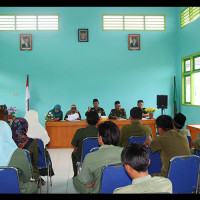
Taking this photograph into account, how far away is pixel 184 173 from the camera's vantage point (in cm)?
233

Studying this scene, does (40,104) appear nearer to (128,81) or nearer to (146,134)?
(128,81)

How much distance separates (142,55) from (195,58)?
6.20 feet

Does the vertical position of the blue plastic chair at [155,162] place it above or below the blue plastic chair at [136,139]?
below

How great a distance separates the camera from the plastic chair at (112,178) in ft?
6.69

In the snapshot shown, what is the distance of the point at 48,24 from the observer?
29.4 ft

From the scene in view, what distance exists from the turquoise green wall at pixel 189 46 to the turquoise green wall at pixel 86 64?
28cm

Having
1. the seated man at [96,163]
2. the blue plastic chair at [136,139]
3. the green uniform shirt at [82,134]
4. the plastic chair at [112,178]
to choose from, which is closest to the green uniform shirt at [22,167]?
the seated man at [96,163]

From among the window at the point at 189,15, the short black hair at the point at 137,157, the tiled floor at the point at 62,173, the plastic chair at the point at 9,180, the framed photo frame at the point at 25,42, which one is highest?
the window at the point at 189,15

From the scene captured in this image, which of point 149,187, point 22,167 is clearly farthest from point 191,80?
point 149,187

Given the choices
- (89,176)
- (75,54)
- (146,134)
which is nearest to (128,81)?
(75,54)

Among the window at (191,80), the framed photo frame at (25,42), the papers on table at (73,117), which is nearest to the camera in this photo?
the papers on table at (73,117)

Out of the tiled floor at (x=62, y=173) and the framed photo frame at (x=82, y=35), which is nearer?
the tiled floor at (x=62, y=173)

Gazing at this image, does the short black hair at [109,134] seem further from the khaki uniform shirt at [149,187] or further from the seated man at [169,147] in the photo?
the khaki uniform shirt at [149,187]

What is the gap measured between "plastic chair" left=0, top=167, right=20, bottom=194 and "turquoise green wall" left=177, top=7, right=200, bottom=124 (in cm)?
675
